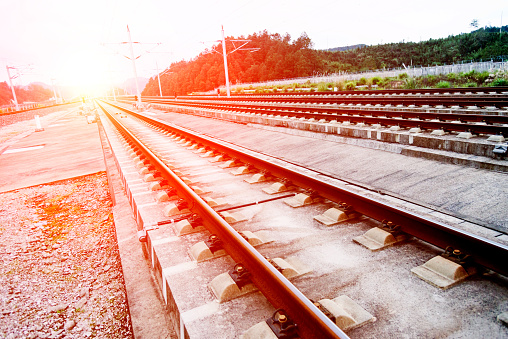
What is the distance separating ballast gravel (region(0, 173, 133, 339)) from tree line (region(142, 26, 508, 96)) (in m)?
77.4

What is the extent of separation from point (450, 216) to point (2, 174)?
41.7 feet

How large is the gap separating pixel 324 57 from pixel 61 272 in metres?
97.8

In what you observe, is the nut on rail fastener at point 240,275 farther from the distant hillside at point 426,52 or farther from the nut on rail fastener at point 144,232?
the distant hillside at point 426,52

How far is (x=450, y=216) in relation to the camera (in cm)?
405

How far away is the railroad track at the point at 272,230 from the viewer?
2.25m

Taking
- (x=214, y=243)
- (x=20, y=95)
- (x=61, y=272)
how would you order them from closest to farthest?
(x=214, y=243)
(x=61, y=272)
(x=20, y=95)

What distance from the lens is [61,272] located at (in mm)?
4102

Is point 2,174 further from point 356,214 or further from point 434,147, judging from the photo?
point 434,147

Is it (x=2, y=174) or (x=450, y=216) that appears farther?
(x=2, y=174)

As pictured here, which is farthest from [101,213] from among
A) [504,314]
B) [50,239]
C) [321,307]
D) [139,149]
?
[504,314]

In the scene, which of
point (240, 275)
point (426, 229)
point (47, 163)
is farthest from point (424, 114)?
point (47, 163)

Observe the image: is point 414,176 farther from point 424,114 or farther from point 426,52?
point 426,52

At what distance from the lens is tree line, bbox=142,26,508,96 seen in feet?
246

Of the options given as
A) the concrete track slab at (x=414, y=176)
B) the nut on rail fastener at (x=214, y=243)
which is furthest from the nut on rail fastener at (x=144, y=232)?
the concrete track slab at (x=414, y=176)
